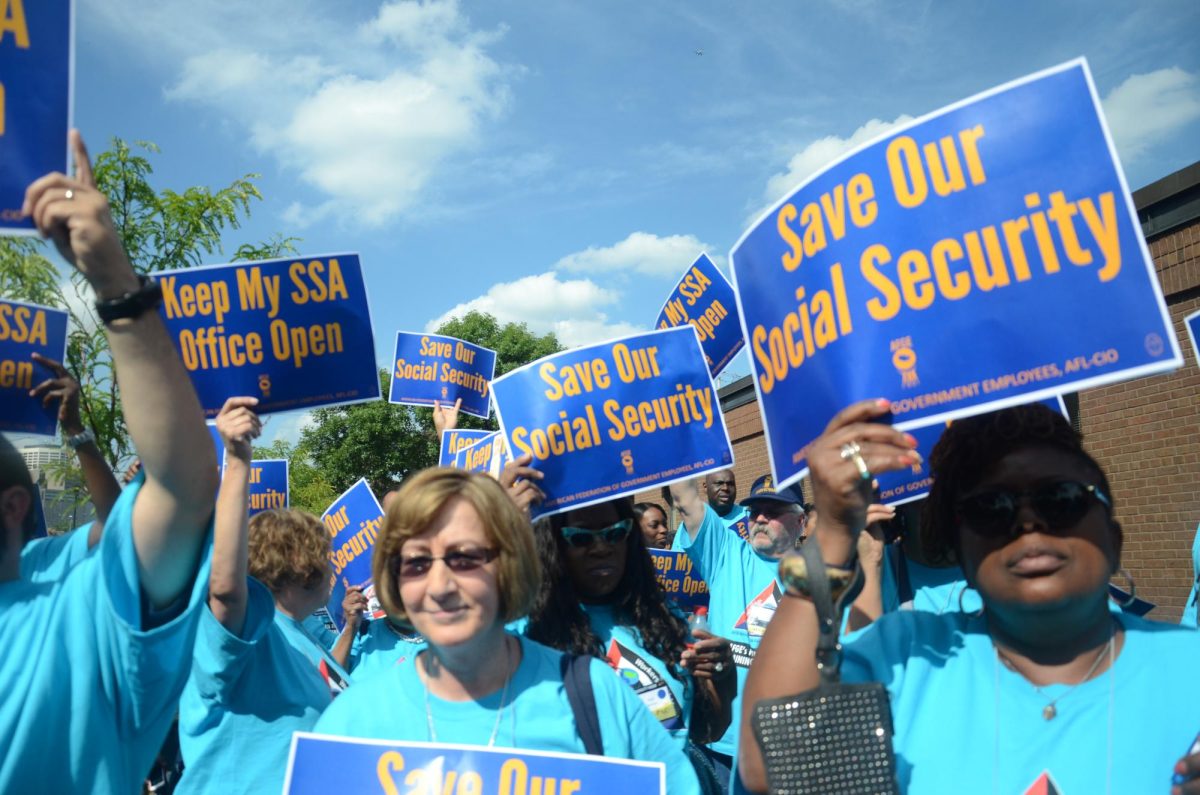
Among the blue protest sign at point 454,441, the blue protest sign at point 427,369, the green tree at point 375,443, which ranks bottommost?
the blue protest sign at point 454,441

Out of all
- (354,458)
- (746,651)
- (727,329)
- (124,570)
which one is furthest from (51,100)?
(354,458)

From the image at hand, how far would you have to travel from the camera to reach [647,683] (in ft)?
10.2

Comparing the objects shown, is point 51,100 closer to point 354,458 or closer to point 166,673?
point 166,673

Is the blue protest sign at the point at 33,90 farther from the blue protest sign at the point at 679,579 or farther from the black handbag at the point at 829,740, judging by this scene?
the blue protest sign at the point at 679,579

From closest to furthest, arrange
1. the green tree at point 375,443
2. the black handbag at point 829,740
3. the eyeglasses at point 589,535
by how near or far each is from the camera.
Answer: the black handbag at point 829,740 < the eyeglasses at point 589,535 < the green tree at point 375,443

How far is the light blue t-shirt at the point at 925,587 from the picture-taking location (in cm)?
287

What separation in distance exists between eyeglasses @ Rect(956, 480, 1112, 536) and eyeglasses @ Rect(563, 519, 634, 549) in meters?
1.76

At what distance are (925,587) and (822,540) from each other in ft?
5.07

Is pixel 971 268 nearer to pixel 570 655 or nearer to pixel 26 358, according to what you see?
pixel 570 655

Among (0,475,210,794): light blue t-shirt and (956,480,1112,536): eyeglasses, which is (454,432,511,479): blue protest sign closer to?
(0,475,210,794): light blue t-shirt

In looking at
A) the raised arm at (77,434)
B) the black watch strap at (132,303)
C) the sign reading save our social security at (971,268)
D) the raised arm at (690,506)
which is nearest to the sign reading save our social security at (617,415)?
the raised arm at (690,506)

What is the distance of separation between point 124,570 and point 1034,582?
1769 millimetres

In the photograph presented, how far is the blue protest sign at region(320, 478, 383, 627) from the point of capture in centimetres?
607

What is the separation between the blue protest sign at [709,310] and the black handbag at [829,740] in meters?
4.38
